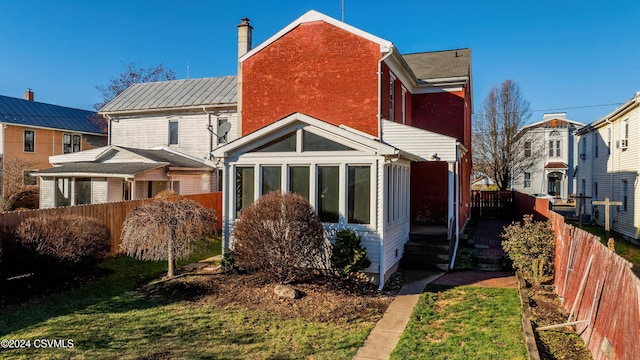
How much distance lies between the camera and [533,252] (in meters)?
9.77

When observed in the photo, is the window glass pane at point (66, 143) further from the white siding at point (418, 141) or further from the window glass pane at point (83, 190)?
the white siding at point (418, 141)

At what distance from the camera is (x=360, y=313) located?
7812 mm

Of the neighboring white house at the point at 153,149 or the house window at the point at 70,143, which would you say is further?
the house window at the point at 70,143

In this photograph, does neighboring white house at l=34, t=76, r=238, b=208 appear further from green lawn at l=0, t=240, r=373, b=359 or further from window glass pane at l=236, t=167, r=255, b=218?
green lawn at l=0, t=240, r=373, b=359

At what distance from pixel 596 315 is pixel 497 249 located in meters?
8.34

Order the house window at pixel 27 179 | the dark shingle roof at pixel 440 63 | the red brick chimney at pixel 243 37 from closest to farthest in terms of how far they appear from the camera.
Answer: the dark shingle roof at pixel 440 63, the red brick chimney at pixel 243 37, the house window at pixel 27 179

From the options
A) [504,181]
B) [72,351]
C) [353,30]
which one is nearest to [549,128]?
[504,181]

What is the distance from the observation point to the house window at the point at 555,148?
42.2 m

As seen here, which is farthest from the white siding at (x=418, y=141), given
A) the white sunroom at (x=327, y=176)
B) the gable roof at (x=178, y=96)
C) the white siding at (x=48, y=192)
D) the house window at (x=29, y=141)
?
the house window at (x=29, y=141)

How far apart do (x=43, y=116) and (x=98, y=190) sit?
16.5 metres

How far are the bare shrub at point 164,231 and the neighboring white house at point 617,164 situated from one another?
59.2ft

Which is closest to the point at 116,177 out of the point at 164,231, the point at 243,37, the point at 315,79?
the point at 243,37

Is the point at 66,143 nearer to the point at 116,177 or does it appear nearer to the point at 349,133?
the point at 116,177

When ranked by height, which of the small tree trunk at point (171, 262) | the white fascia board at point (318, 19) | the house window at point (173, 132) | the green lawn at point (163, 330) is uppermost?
the white fascia board at point (318, 19)
